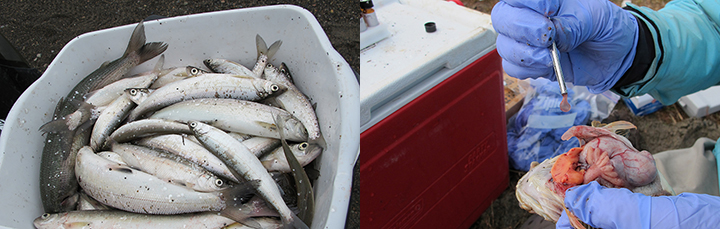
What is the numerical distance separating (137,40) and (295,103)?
2.17 ft

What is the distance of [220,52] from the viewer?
1.52 metres

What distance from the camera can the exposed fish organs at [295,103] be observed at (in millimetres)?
1272

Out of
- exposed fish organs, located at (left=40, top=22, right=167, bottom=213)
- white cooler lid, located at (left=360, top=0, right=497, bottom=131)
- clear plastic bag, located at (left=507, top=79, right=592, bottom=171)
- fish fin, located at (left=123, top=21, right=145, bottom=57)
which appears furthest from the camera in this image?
clear plastic bag, located at (left=507, top=79, right=592, bottom=171)

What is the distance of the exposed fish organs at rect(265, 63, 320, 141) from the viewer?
127 centimetres

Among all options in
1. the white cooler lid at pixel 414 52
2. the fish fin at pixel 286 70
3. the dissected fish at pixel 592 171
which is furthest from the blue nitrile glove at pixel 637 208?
the fish fin at pixel 286 70

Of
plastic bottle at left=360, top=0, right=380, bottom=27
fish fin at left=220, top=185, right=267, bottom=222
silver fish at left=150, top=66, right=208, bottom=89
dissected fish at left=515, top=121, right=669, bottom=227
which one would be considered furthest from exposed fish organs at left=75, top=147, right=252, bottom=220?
dissected fish at left=515, top=121, right=669, bottom=227

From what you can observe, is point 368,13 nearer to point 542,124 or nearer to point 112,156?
point 112,156

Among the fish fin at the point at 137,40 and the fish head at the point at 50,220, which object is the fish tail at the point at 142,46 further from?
the fish head at the point at 50,220

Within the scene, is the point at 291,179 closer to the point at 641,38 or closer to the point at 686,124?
the point at 641,38

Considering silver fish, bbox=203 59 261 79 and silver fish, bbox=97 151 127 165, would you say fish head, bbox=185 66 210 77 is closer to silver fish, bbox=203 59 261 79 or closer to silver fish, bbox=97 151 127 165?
silver fish, bbox=203 59 261 79

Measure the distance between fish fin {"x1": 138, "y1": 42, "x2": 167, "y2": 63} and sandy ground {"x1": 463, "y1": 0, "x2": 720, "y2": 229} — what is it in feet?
5.90

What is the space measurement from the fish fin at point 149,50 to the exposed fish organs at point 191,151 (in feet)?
1.19

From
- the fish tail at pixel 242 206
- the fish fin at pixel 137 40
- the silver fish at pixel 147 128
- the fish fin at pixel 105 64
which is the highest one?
the fish fin at pixel 137 40

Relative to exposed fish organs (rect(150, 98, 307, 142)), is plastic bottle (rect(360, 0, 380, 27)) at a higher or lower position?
higher
